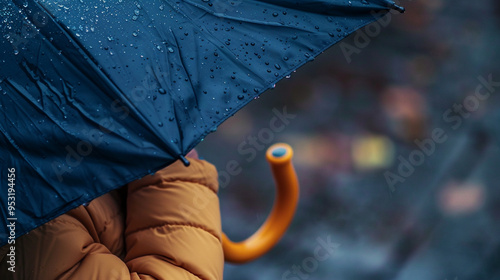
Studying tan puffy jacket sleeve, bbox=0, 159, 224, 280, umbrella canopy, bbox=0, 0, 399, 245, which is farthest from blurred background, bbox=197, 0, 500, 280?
umbrella canopy, bbox=0, 0, 399, 245

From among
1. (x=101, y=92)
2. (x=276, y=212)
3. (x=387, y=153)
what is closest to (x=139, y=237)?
(x=101, y=92)

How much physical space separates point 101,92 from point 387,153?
1.68 meters

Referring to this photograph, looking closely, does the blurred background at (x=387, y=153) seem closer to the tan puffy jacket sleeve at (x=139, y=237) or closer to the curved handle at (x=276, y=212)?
the curved handle at (x=276, y=212)

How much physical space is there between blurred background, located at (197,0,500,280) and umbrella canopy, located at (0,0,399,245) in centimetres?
136

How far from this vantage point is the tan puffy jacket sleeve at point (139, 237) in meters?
1.04

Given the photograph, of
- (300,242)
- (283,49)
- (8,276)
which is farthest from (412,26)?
(8,276)

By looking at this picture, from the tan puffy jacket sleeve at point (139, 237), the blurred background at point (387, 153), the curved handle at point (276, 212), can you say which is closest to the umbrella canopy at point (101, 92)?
the tan puffy jacket sleeve at point (139, 237)

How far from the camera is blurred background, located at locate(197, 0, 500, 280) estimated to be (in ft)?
7.41

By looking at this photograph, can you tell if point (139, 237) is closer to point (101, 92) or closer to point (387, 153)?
point (101, 92)

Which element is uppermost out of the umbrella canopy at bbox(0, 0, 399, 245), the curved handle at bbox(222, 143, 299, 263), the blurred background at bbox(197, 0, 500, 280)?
the umbrella canopy at bbox(0, 0, 399, 245)

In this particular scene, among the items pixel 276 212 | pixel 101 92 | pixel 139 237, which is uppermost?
pixel 101 92

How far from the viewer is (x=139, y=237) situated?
1144 mm

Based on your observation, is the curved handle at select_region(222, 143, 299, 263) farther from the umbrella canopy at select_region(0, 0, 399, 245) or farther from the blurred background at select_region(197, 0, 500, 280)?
→ the blurred background at select_region(197, 0, 500, 280)

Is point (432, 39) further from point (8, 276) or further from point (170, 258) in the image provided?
point (8, 276)
